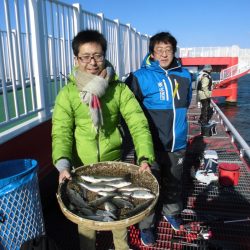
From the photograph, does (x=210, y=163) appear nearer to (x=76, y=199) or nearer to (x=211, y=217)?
(x=211, y=217)

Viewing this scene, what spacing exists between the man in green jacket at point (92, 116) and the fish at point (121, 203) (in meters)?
0.33

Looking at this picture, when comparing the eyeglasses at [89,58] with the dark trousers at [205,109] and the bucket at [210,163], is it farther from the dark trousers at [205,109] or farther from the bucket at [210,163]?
the dark trousers at [205,109]

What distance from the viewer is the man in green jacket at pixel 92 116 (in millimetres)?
2416

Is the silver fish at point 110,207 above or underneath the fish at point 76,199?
underneath

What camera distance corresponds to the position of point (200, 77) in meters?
10.4

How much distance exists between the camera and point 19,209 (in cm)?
242

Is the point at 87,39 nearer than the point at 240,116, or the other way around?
the point at 87,39

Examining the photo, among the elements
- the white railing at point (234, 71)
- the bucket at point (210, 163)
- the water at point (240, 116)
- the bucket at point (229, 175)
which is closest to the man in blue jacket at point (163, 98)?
the bucket at point (229, 175)

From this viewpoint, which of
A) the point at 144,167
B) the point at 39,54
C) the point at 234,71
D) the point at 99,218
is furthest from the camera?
the point at 234,71

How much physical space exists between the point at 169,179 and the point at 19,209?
5.60 feet

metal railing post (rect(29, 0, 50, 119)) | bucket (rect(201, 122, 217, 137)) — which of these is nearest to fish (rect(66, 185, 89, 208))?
metal railing post (rect(29, 0, 50, 119))

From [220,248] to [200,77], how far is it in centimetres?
817

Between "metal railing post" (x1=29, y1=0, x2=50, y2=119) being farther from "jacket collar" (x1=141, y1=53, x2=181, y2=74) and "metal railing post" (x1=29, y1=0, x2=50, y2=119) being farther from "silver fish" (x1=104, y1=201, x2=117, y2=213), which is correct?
"silver fish" (x1=104, y1=201, x2=117, y2=213)

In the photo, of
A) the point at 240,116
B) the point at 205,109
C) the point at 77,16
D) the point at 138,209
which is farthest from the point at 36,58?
the point at 240,116
